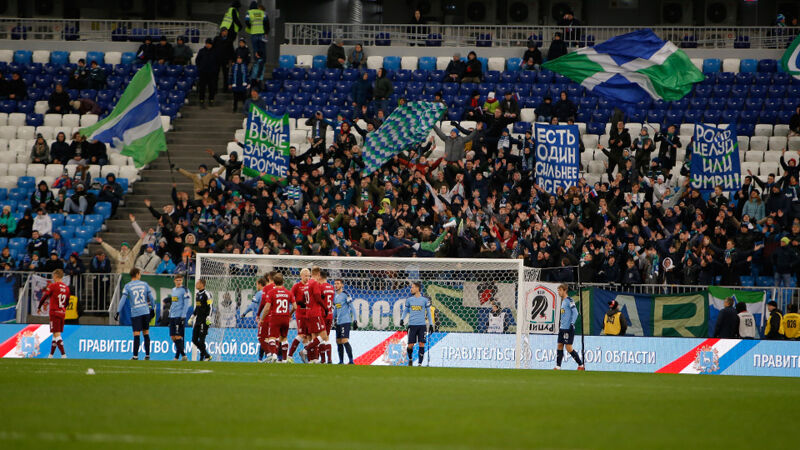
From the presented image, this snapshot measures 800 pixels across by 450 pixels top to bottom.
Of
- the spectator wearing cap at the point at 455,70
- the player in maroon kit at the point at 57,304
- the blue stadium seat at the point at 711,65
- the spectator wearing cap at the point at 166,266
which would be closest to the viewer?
the player in maroon kit at the point at 57,304

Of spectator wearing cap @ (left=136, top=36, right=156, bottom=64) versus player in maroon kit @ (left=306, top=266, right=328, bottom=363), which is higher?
spectator wearing cap @ (left=136, top=36, right=156, bottom=64)

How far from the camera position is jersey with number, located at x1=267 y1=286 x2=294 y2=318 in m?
20.4

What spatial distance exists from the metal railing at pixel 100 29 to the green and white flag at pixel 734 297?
20657 millimetres

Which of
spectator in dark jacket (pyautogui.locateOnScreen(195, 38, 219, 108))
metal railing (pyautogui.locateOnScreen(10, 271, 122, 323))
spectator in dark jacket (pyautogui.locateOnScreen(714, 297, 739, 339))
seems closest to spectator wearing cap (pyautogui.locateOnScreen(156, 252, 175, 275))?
metal railing (pyautogui.locateOnScreen(10, 271, 122, 323))

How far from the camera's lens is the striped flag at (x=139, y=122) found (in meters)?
26.2

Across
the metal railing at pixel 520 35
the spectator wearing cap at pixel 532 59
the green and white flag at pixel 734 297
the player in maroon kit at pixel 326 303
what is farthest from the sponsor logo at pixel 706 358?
the metal railing at pixel 520 35

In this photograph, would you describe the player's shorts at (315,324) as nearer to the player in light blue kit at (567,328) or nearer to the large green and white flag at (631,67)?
the player in light blue kit at (567,328)

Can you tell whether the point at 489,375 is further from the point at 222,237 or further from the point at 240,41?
the point at 240,41

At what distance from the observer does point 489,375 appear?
677 inches

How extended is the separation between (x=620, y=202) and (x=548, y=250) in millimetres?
3056

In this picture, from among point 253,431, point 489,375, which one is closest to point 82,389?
point 253,431

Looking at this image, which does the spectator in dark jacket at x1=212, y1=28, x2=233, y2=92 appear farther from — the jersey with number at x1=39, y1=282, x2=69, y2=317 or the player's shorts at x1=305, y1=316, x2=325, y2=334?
the player's shorts at x1=305, y1=316, x2=325, y2=334

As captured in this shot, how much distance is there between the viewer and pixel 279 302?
2045 cm

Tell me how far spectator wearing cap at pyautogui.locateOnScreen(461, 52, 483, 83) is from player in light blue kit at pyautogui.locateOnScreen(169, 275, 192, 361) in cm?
1427
